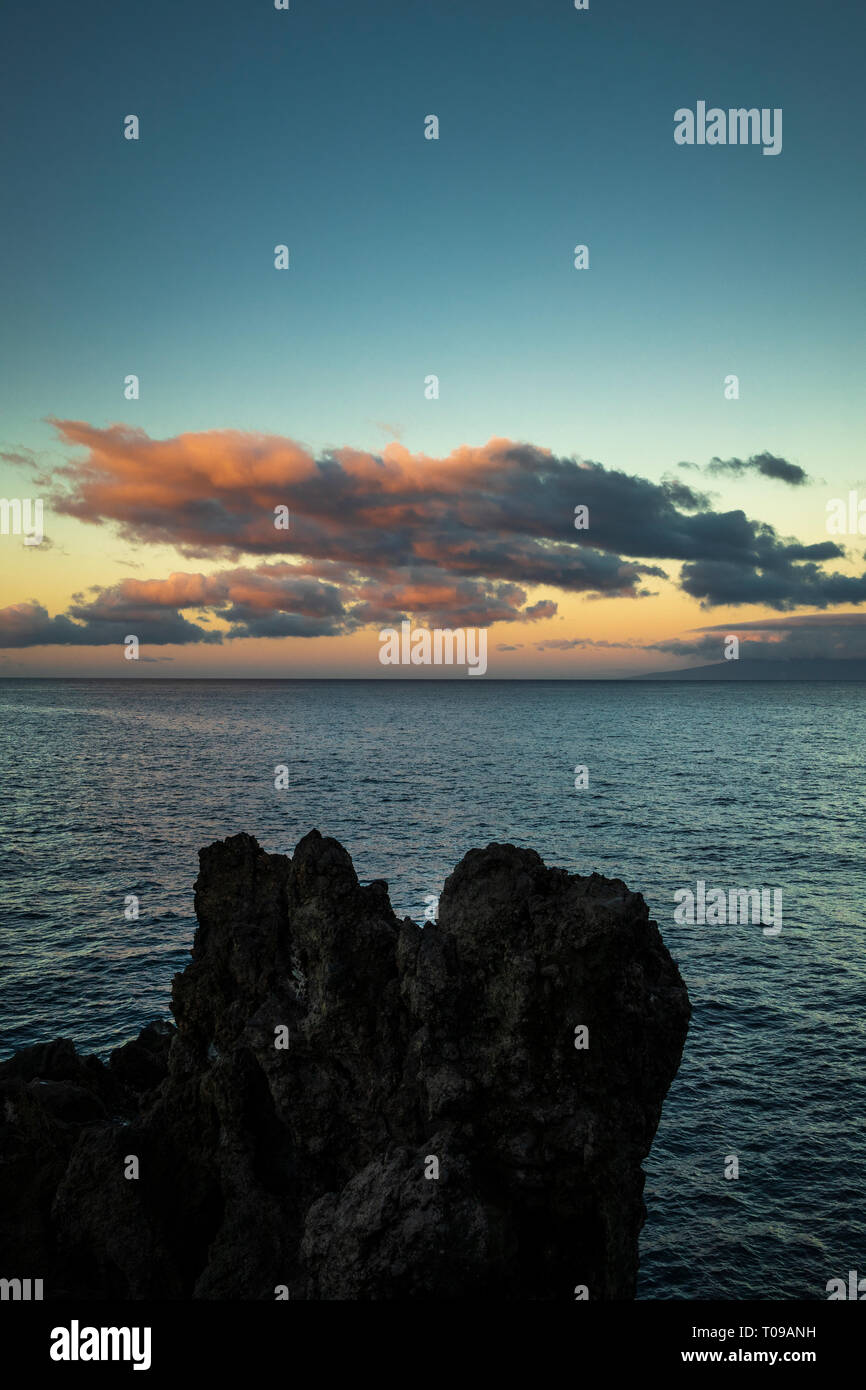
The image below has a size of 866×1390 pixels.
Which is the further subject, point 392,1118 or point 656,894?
point 656,894

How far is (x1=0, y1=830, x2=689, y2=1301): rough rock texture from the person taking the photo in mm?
19375

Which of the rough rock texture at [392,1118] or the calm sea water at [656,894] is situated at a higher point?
the rough rock texture at [392,1118]

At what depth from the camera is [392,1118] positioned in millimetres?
21781

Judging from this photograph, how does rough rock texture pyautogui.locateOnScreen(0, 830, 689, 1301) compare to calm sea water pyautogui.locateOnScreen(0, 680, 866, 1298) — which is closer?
rough rock texture pyautogui.locateOnScreen(0, 830, 689, 1301)

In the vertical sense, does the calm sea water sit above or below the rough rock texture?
below

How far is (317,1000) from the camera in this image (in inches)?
921

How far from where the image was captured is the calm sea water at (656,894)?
30.2 meters

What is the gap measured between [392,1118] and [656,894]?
4474 centimetres

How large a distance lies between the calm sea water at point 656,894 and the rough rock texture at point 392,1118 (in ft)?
34.5

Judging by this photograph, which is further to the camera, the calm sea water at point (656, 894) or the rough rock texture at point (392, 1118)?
the calm sea water at point (656, 894)

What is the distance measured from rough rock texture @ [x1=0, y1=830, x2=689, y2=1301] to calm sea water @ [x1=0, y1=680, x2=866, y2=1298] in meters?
10.5

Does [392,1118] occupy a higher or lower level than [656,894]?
higher
